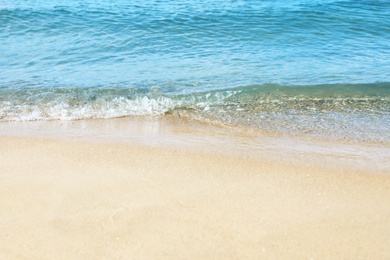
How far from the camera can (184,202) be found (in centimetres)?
411

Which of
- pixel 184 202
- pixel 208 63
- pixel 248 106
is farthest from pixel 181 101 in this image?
pixel 184 202

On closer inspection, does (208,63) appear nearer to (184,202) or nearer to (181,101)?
(181,101)

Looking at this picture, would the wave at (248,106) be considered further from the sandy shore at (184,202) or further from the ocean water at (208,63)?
the sandy shore at (184,202)

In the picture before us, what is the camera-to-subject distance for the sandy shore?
3.57 meters

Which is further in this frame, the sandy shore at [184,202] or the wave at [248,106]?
the wave at [248,106]

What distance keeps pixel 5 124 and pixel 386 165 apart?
4.58 metres

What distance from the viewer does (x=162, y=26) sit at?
11906mm

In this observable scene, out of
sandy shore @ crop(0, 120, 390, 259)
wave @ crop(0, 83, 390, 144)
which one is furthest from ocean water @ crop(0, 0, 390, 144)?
sandy shore @ crop(0, 120, 390, 259)

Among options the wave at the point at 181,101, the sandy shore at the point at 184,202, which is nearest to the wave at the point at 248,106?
the wave at the point at 181,101

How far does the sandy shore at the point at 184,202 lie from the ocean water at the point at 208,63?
1.24 m

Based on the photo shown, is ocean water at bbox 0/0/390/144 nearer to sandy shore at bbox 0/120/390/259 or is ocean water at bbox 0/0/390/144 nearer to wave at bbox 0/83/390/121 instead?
wave at bbox 0/83/390/121

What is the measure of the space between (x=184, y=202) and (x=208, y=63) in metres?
5.26

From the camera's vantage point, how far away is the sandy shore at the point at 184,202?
357 centimetres

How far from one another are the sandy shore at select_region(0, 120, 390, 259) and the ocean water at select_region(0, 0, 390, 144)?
1.24m
